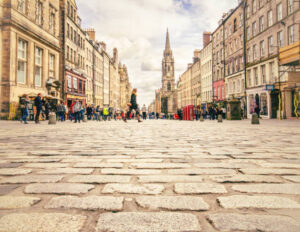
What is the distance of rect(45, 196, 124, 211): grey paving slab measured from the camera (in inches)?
73.2

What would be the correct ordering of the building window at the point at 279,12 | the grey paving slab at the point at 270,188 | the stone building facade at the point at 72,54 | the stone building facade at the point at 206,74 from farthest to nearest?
the stone building facade at the point at 206,74
the stone building facade at the point at 72,54
the building window at the point at 279,12
the grey paving slab at the point at 270,188

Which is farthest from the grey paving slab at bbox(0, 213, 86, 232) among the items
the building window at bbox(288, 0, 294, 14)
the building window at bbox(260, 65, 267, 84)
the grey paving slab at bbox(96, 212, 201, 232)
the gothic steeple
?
the gothic steeple

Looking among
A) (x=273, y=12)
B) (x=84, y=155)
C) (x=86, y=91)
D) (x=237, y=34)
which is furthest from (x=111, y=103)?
(x=84, y=155)

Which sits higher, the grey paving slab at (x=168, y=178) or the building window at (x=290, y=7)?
the building window at (x=290, y=7)

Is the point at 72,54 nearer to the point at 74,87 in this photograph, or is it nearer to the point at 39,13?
the point at 74,87

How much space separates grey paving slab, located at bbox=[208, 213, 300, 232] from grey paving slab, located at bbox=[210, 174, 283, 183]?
3.00 ft

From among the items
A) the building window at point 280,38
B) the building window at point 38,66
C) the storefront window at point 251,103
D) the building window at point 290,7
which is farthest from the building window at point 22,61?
the storefront window at point 251,103

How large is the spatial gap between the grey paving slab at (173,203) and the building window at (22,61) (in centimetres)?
2243

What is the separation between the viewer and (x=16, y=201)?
1.99 meters

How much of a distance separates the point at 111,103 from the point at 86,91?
75.4ft

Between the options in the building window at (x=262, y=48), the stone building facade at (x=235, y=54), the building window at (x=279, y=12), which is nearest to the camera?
the building window at (x=279, y=12)

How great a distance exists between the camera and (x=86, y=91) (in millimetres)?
43625

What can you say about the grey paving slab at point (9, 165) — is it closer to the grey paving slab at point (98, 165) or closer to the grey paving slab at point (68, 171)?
the grey paving slab at point (68, 171)

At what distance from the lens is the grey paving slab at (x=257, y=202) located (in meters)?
1.89
